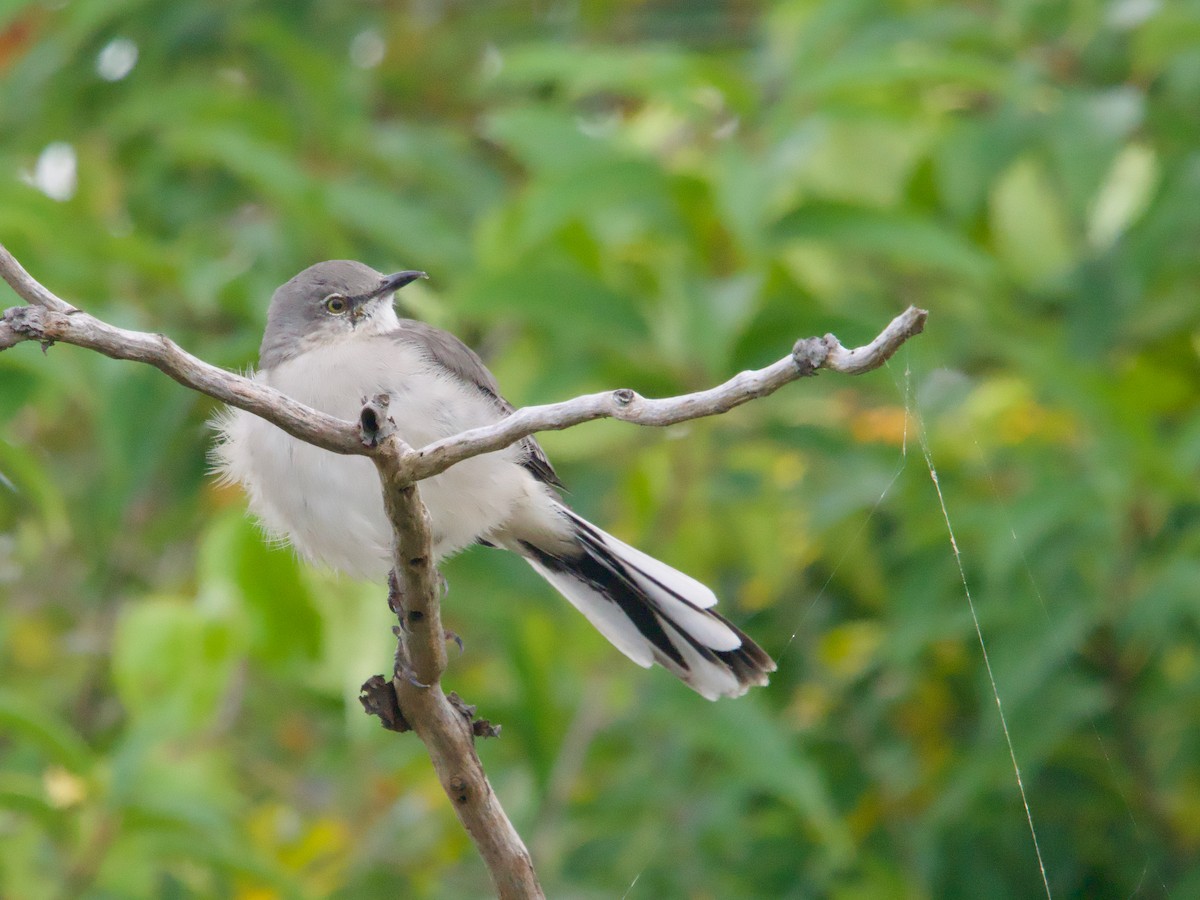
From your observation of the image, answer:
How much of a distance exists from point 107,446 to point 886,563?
282cm

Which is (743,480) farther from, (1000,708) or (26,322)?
(26,322)

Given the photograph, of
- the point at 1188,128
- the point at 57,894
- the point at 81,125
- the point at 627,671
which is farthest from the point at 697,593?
the point at 81,125

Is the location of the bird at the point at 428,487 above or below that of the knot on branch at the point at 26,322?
above

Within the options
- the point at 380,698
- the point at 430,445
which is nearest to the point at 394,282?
the point at 380,698

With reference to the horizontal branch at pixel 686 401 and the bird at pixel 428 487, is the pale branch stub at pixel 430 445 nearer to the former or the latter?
the horizontal branch at pixel 686 401

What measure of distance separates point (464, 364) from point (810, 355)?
1997 mm

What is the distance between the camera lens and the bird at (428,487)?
11.9 feet

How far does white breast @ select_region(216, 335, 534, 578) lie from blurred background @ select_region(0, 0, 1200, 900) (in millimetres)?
566

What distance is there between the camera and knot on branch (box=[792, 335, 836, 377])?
2.05 meters

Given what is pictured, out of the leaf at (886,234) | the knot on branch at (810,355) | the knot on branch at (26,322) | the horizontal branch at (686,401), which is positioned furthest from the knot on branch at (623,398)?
the leaf at (886,234)

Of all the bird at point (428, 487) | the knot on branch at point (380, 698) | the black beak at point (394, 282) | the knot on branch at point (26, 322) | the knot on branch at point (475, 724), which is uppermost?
the black beak at point (394, 282)

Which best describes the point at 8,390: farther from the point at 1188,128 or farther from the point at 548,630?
the point at 1188,128

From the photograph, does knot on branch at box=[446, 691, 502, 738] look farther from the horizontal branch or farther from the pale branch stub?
the horizontal branch

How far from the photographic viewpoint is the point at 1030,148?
5.06 metres
